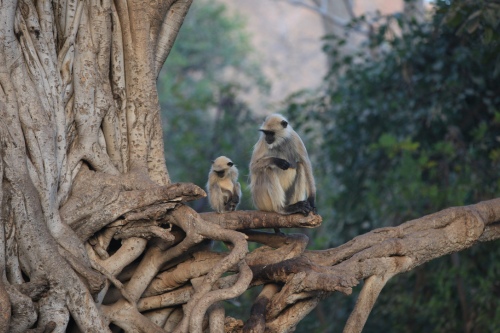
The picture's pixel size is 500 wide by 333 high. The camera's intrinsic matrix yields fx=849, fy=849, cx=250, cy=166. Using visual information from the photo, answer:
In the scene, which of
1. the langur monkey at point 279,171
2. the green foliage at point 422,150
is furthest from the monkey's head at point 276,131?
the green foliage at point 422,150

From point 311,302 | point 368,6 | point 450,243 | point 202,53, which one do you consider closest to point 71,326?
point 311,302

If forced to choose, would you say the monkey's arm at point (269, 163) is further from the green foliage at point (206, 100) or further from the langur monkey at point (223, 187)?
the green foliage at point (206, 100)

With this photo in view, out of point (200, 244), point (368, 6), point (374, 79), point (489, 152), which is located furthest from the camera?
point (368, 6)

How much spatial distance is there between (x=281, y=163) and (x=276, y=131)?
0.68ft

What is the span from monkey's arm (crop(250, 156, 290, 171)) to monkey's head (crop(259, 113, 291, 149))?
9cm

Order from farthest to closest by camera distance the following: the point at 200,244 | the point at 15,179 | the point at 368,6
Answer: the point at 368,6 < the point at 200,244 < the point at 15,179

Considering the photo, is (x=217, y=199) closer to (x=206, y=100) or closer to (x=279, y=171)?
(x=279, y=171)

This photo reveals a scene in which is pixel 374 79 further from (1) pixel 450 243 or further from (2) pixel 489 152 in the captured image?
(1) pixel 450 243

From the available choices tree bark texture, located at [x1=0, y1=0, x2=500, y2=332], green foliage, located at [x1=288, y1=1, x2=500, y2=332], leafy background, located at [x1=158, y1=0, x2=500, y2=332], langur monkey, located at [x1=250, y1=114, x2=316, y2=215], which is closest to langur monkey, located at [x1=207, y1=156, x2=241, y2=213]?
langur monkey, located at [x1=250, y1=114, x2=316, y2=215]

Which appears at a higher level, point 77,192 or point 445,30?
point 445,30

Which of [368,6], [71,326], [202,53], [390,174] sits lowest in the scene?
[71,326]

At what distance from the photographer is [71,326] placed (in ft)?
12.8

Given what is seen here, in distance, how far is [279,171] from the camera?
4.57m

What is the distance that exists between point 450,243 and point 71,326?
1.93 metres
